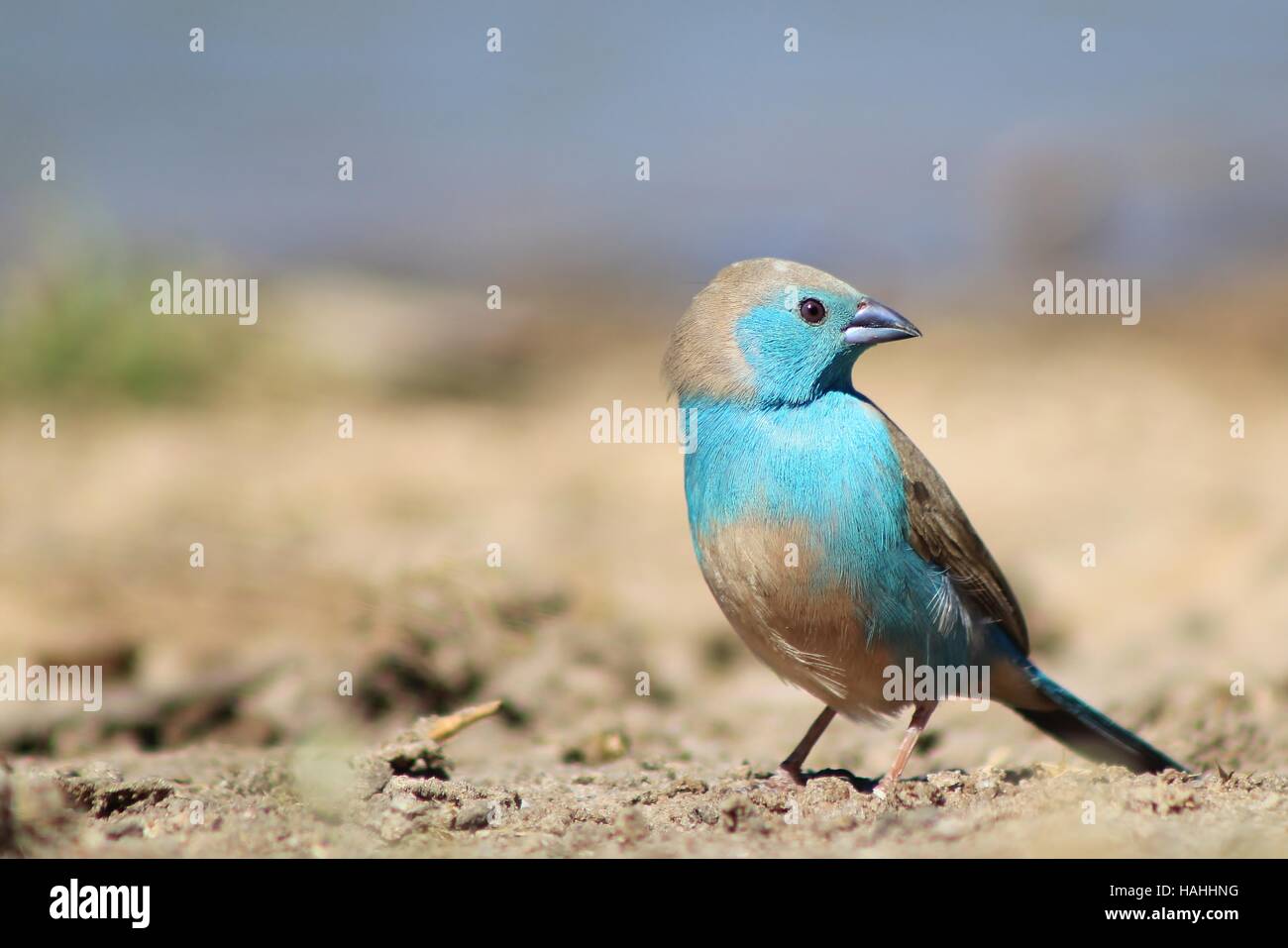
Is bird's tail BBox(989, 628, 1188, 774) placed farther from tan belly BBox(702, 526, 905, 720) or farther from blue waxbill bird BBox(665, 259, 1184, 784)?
tan belly BBox(702, 526, 905, 720)

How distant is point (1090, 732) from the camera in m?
5.09

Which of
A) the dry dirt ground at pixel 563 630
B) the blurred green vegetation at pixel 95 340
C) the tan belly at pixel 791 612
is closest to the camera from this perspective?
the dry dirt ground at pixel 563 630

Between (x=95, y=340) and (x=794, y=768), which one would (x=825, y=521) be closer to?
(x=794, y=768)

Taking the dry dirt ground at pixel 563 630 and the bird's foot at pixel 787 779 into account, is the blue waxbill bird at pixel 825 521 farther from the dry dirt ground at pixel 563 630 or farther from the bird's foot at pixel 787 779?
the dry dirt ground at pixel 563 630

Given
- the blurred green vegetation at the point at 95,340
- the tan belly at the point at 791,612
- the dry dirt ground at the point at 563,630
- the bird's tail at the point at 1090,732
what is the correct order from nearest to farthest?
the dry dirt ground at the point at 563,630, the tan belly at the point at 791,612, the bird's tail at the point at 1090,732, the blurred green vegetation at the point at 95,340

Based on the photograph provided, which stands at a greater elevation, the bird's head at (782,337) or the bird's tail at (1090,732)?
the bird's head at (782,337)

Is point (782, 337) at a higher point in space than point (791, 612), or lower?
higher

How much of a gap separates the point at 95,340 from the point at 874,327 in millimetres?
8912

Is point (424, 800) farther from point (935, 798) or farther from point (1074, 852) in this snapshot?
point (1074, 852)

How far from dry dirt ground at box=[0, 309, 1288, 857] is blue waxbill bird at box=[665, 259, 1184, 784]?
37 centimetres

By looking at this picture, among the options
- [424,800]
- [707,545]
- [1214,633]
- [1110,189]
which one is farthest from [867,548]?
[1110,189]

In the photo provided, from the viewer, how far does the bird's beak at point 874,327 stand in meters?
4.68

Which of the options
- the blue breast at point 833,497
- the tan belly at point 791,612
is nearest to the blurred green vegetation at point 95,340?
the blue breast at point 833,497

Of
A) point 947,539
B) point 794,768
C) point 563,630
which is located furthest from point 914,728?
point 563,630
